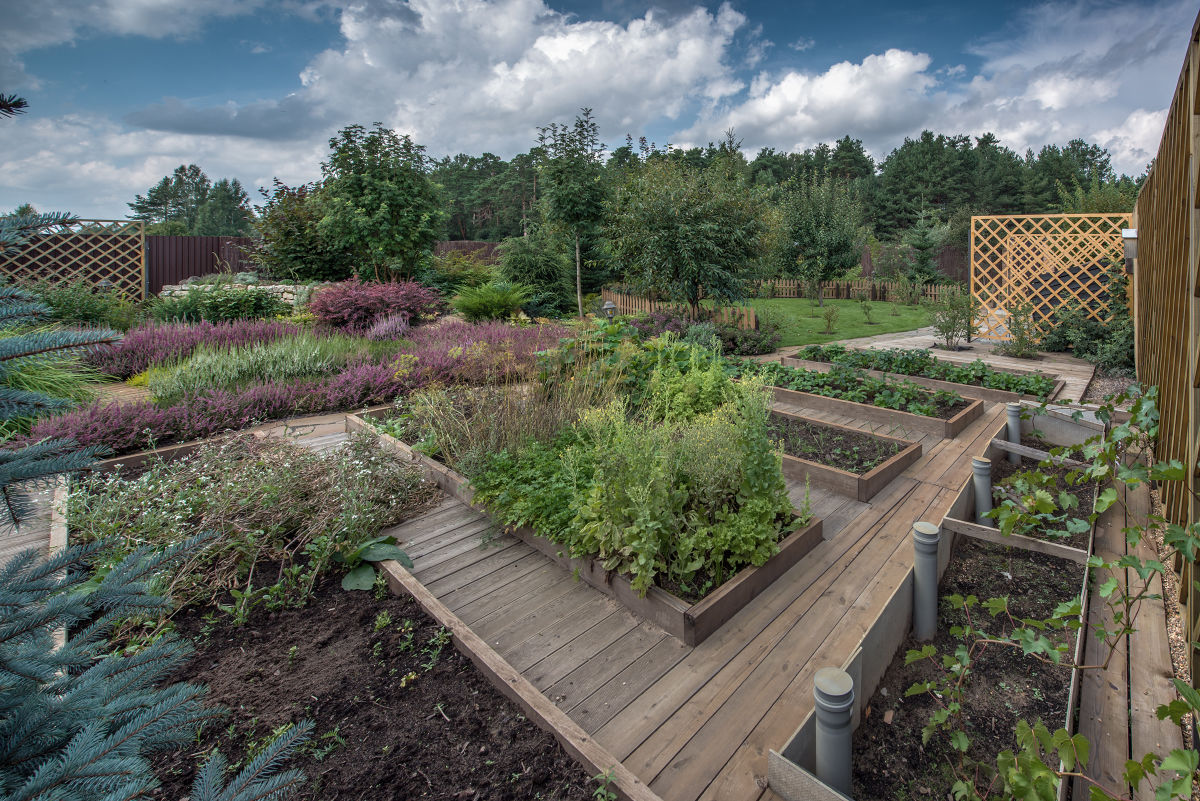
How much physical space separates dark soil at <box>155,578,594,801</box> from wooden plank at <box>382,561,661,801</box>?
41mm

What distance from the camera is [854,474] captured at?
3.39 meters

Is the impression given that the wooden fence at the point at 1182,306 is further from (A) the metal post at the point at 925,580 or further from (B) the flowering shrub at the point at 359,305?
(B) the flowering shrub at the point at 359,305

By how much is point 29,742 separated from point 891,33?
8299 millimetres

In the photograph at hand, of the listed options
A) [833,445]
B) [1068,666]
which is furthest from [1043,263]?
[1068,666]

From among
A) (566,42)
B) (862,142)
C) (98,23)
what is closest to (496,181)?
(862,142)

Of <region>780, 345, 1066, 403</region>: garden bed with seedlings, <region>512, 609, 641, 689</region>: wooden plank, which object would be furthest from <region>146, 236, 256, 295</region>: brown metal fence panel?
<region>512, 609, 641, 689</region>: wooden plank

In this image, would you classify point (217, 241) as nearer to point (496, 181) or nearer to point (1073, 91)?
point (1073, 91)

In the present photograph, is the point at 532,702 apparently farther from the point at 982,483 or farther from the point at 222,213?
the point at 222,213

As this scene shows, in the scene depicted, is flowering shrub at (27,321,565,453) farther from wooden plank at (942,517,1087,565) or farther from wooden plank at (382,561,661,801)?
wooden plank at (942,517,1087,565)

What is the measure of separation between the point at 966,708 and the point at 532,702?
4.82 feet

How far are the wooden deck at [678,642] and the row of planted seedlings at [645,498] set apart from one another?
11cm

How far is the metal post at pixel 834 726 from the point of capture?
139 centimetres

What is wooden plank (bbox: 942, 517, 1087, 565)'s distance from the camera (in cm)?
224

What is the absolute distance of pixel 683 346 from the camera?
5281 mm
